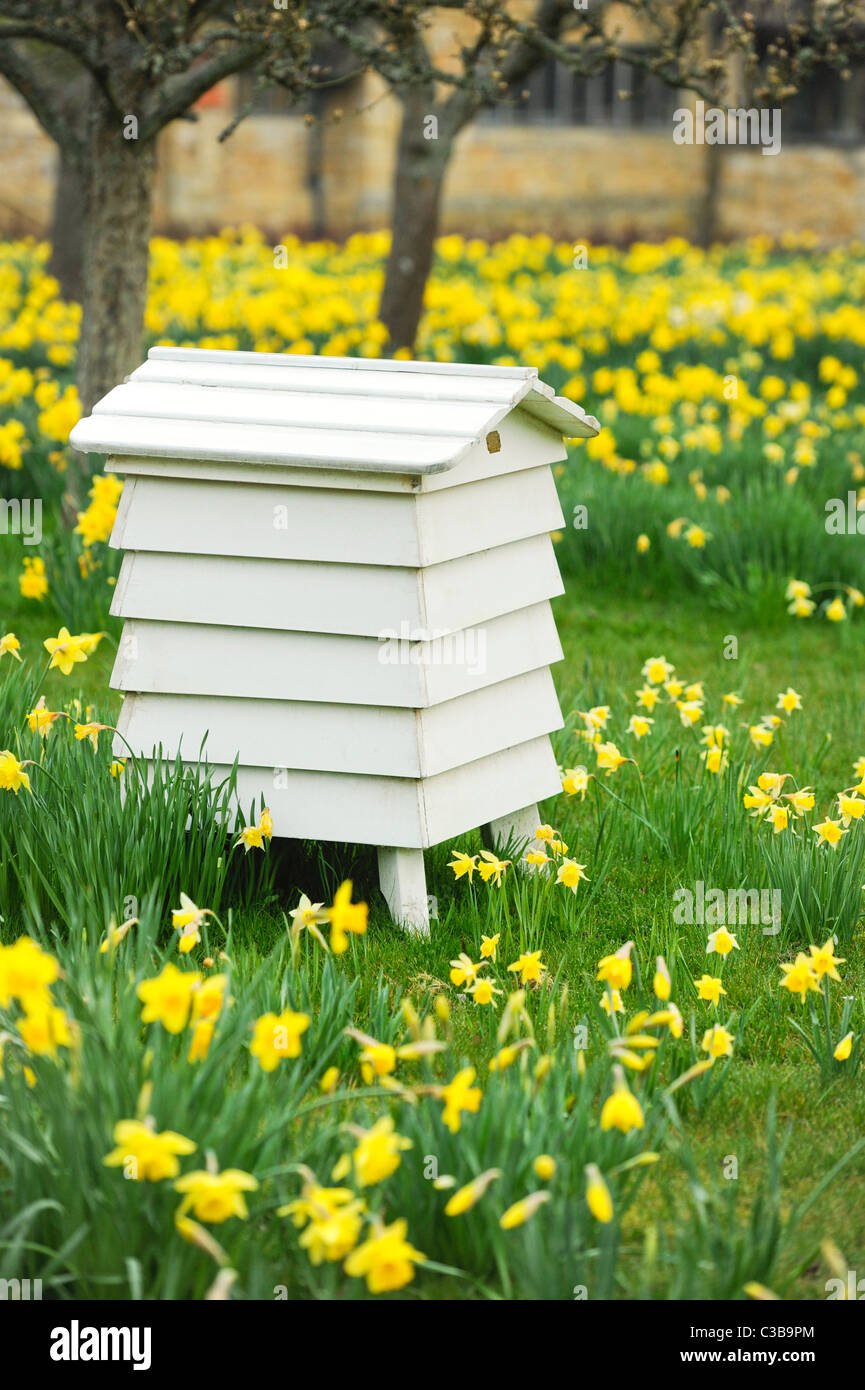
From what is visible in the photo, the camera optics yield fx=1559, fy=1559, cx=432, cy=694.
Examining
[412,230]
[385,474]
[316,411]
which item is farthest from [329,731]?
[412,230]

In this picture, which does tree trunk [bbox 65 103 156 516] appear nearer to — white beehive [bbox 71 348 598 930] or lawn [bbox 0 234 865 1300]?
lawn [bbox 0 234 865 1300]

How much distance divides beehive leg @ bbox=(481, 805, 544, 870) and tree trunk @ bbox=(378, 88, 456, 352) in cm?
592

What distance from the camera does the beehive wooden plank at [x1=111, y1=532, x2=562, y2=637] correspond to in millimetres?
2967

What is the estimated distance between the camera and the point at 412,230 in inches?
354

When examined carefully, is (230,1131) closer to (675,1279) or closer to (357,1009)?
(675,1279)

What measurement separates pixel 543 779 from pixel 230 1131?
1.55 metres

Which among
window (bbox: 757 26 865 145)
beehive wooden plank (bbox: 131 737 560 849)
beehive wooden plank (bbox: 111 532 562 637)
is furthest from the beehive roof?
window (bbox: 757 26 865 145)

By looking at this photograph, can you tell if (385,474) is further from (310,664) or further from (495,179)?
(495,179)

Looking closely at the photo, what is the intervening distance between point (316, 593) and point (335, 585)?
41mm

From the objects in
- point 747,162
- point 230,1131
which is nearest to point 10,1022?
point 230,1131

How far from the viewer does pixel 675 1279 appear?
196 cm

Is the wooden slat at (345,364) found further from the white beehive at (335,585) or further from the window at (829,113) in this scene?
the window at (829,113)

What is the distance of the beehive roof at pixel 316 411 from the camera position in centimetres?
290

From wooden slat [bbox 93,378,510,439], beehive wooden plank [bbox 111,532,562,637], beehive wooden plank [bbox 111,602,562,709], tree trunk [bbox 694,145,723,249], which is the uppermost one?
tree trunk [bbox 694,145,723,249]
